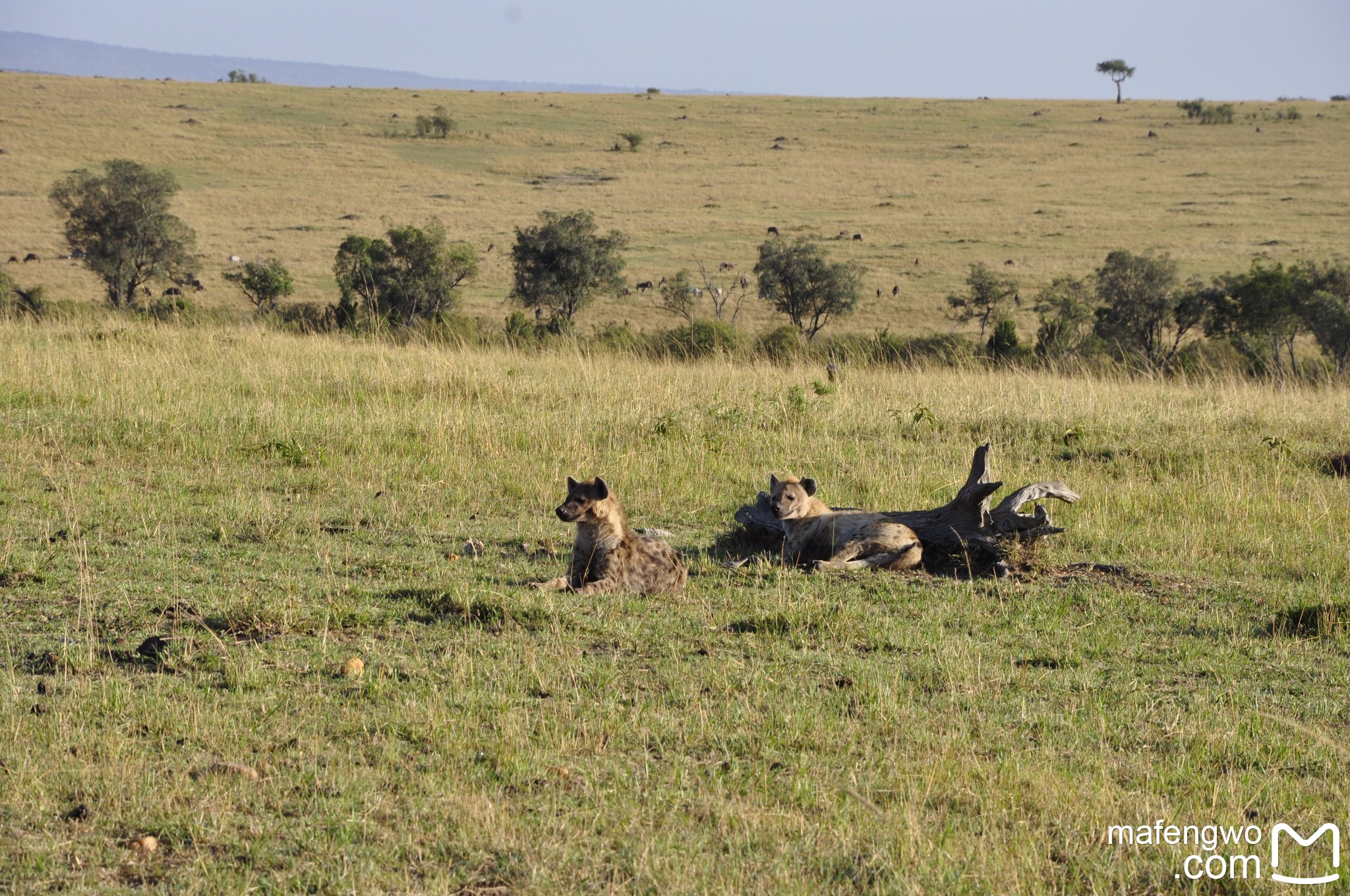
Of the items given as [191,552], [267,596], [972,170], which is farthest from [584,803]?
[972,170]

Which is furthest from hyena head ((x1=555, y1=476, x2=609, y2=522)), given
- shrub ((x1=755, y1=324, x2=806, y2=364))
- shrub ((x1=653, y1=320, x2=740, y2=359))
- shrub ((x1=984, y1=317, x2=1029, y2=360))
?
shrub ((x1=984, y1=317, x2=1029, y2=360))

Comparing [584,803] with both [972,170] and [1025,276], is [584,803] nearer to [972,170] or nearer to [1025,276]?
[1025,276]

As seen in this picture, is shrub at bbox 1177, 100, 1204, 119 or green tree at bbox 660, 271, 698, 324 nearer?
green tree at bbox 660, 271, 698, 324

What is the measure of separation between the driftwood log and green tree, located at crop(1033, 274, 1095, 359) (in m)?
17.8

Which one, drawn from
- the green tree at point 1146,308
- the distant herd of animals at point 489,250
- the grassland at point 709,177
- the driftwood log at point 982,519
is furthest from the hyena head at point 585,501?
the distant herd of animals at point 489,250

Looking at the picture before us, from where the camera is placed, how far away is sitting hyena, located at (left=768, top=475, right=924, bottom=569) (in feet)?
26.7

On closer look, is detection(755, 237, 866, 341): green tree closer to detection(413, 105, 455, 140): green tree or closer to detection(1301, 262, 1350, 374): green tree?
detection(1301, 262, 1350, 374): green tree

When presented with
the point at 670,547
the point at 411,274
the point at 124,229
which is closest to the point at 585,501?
the point at 670,547

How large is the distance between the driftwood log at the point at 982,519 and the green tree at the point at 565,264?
30.7 meters

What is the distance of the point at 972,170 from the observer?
78000 mm

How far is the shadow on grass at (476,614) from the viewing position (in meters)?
6.25

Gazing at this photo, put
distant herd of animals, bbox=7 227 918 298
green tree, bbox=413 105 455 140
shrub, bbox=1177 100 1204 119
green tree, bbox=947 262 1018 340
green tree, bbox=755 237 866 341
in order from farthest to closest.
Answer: shrub, bbox=1177 100 1204 119, green tree, bbox=413 105 455 140, distant herd of animals, bbox=7 227 918 298, green tree, bbox=947 262 1018 340, green tree, bbox=755 237 866 341

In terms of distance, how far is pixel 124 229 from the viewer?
40562 millimetres

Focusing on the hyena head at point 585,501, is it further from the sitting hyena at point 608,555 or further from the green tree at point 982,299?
the green tree at point 982,299
